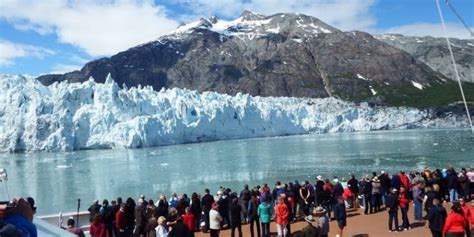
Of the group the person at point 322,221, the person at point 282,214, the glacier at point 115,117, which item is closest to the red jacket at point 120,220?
the person at point 282,214

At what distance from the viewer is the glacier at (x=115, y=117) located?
217 ft

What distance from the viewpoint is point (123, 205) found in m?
10.6

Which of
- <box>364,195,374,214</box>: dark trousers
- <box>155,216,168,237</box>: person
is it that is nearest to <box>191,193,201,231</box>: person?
<box>155,216,168,237</box>: person

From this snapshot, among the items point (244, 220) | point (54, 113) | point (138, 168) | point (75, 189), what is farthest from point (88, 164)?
point (244, 220)

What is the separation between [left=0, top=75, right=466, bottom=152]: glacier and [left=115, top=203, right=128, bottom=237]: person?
5810 centimetres

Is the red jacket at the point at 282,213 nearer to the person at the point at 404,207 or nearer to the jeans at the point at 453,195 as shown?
the person at the point at 404,207

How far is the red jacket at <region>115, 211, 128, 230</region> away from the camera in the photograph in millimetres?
10224

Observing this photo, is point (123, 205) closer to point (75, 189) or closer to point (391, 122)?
point (75, 189)

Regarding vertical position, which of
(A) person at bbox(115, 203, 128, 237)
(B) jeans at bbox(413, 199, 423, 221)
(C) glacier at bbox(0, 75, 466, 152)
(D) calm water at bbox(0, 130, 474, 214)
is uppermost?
(C) glacier at bbox(0, 75, 466, 152)

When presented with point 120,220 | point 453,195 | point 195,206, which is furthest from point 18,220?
point 453,195

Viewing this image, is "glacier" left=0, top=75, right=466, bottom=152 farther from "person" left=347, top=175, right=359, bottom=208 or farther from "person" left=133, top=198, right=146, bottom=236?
"person" left=133, top=198, right=146, bottom=236

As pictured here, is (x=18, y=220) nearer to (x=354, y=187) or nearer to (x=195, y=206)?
(x=195, y=206)

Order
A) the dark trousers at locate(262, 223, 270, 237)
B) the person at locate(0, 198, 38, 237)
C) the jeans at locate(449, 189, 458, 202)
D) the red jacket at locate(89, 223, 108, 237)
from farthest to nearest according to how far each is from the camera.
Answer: the jeans at locate(449, 189, 458, 202), the dark trousers at locate(262, 223, 270, 237), the red jacket at locate(89, 223, 108, 237), the person at locate(0, 198, 38, 237)

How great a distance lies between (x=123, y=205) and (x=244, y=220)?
3.50 metres
